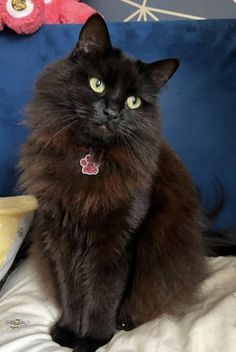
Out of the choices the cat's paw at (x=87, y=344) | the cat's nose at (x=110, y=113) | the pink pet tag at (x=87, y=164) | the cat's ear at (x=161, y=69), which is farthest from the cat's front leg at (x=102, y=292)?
the cat's ear at (x=161, y=69)

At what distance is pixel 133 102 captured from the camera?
1147mm

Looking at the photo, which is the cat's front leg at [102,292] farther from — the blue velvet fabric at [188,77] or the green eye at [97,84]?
the blue velvet fabric at [188,77]

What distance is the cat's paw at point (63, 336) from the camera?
120 centimetres

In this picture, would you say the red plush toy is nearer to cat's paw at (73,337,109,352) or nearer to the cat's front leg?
the cat's front leg

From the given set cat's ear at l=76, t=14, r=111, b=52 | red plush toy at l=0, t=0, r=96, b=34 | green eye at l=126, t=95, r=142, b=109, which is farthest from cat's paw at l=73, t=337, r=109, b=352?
red plush toy at l=0, t=0, r=96, b=34

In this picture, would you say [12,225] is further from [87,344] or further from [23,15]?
[23,15]

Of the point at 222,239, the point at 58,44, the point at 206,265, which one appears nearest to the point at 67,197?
the point at 206,265

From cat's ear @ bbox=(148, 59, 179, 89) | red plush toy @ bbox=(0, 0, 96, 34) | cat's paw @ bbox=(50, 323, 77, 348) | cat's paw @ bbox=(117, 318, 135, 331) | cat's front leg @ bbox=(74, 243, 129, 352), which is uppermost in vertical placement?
red plush toy @ bbox=(0, 0, 96, 34)

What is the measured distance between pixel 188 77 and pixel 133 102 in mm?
515

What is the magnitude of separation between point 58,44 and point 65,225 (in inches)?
30.4

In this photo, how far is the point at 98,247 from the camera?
115 cm

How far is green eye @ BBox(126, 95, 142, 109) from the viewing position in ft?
3.72

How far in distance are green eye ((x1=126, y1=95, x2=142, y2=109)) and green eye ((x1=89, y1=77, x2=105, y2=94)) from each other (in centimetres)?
7

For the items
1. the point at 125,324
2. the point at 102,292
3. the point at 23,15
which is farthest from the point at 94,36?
the point at 125,324
